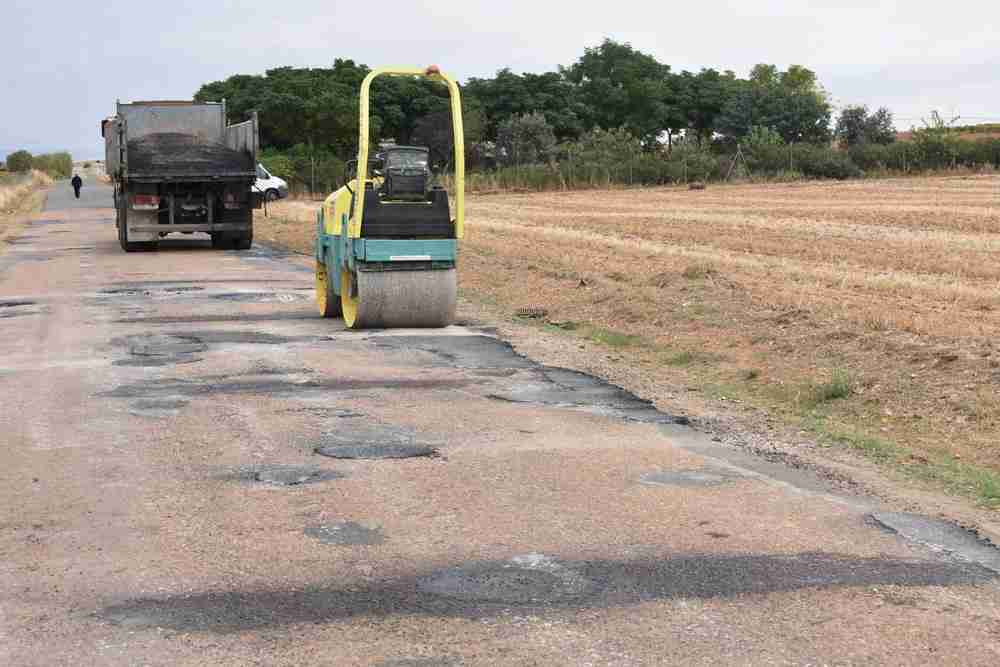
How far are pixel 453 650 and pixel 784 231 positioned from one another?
926 inches

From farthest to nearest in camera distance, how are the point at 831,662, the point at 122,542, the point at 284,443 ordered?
the point at 284,443 → the point at 122,542 → the point at 831,662

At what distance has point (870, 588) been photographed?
5848 millimetres

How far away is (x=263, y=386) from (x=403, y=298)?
11.9 ft

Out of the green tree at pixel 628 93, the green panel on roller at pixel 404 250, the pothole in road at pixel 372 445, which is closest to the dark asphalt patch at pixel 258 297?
the green panel on roller at pixel 404 250

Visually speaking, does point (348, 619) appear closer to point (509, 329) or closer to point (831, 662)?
point (831, 662)

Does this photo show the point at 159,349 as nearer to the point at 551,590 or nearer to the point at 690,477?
the point at 690,477

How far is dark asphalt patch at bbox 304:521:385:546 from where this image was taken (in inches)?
258

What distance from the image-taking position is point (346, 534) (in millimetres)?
6688

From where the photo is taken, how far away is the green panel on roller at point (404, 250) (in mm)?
14000

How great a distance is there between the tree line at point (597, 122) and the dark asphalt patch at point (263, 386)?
4151cm

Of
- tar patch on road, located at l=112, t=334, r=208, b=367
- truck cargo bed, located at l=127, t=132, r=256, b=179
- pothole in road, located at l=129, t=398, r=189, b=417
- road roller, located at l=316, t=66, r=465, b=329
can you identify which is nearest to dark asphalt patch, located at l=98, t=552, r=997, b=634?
pothole in road, located at l=129, t=398, r=189, b=417

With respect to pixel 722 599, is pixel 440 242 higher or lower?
higher

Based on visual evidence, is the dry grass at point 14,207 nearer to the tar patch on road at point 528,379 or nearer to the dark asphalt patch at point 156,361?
the dark asphalt patch at point 156,361

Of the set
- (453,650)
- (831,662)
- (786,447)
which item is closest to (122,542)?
(453,650)
